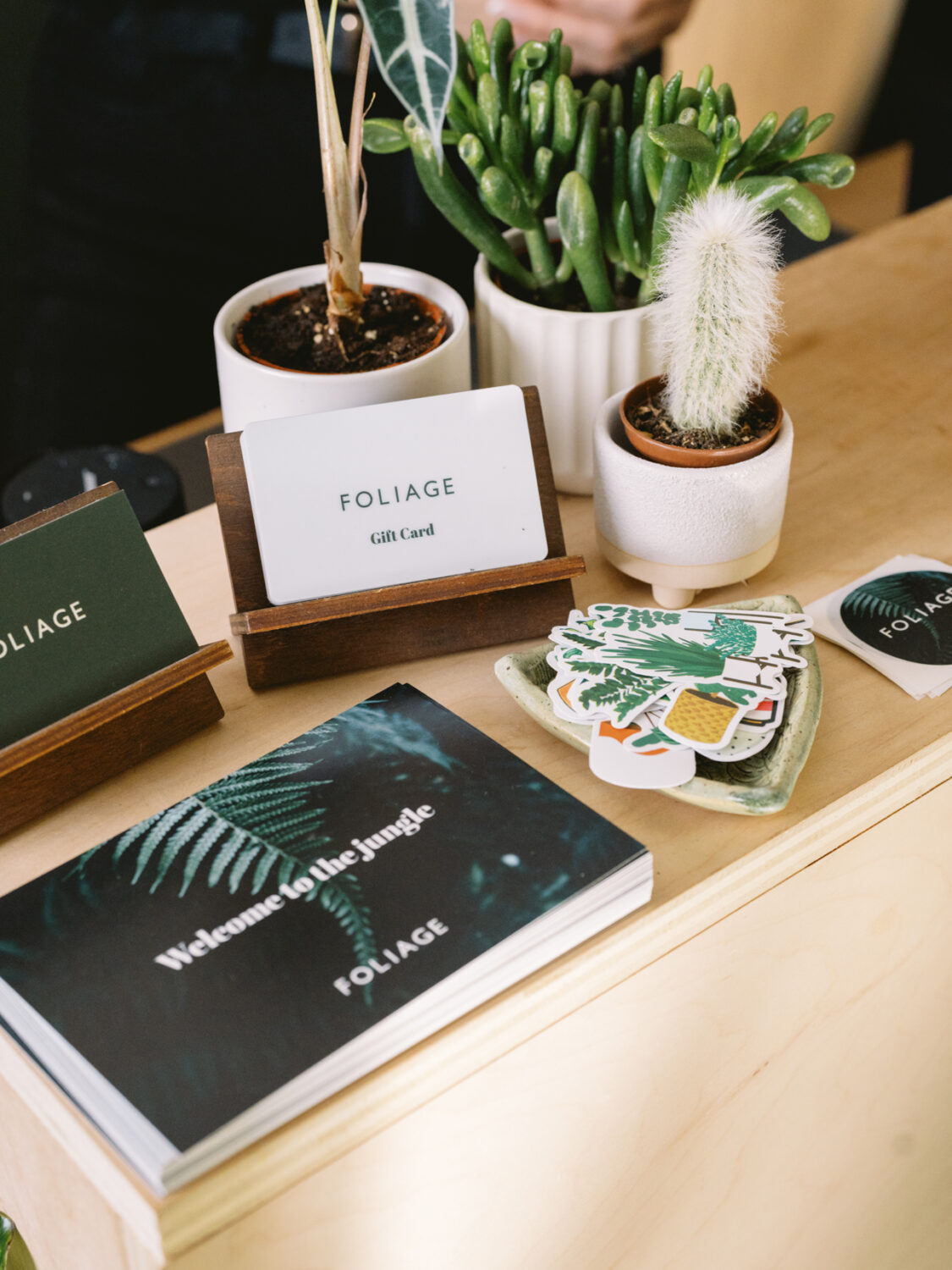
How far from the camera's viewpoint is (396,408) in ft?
2.44

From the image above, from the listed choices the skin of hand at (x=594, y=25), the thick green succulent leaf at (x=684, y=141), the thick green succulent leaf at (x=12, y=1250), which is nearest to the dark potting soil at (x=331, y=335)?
the thick green succulent leaf at (x=684, y=141)

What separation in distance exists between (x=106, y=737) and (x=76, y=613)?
0.08 meters

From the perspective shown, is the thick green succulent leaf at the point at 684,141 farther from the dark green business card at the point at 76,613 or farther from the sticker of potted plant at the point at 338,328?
the dark green business card at the point at 76,613

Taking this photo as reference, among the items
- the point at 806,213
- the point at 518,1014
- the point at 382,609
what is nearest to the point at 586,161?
the point at 806,213

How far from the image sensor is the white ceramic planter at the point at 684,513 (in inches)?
29.4

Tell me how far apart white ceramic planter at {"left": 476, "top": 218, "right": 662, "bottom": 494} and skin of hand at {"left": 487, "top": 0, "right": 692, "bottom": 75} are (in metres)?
0.79

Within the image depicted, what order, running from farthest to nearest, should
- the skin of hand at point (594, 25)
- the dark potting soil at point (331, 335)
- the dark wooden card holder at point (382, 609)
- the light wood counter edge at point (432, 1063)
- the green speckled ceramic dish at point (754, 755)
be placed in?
the skin of hand at point (594, 25) < the dark potting soil at point (331, 335) < the dark wooden card holder at point (382, 609) < the green speckled ceramic dish at point (754, 755) < the light wood counter edge at point (432, 1063)

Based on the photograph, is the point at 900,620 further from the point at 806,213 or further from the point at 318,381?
the point at 318,381

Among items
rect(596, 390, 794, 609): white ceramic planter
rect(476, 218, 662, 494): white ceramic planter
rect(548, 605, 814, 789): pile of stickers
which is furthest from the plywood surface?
rect(476, 218, 662, 494): white ceramic planter

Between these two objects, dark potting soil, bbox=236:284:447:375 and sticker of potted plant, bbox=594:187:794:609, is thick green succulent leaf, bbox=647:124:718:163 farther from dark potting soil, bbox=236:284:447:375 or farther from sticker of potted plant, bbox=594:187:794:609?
dark potting soil, bbox=236:284:447:375

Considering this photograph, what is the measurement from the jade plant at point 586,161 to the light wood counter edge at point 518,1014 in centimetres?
40

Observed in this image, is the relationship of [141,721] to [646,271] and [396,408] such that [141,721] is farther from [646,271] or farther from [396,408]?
[646,271]

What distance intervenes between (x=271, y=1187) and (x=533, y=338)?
62cm

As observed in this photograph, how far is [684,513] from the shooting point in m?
0.76
